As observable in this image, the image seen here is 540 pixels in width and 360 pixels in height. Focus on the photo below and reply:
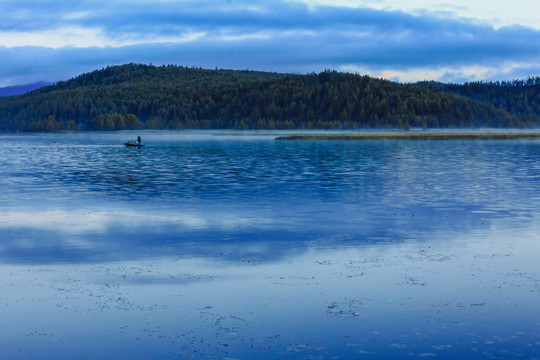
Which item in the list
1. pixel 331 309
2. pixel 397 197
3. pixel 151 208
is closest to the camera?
pixel 331 309

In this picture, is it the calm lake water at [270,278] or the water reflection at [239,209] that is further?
the water reflection at [239,209]

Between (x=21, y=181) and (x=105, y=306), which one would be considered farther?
(x=21, y=181)

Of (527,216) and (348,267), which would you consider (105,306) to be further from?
(527,216)

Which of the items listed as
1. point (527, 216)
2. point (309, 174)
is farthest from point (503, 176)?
point (527, 216)

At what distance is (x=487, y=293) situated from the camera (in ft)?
39.2

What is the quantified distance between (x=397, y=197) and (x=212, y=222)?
991 cm

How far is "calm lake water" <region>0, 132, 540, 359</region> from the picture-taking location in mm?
9578

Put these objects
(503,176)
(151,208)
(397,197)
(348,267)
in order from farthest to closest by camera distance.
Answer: (503,176) < (397,197) < (151,208) < (348,267)

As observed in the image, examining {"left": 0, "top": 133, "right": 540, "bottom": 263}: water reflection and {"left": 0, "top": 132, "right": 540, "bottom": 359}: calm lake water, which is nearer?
{"left": 0, "top": 132, "right": 540, "bottom": 359}: calm lake water

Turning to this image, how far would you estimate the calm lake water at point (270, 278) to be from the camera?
31.4 feet

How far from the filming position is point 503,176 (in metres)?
39.0

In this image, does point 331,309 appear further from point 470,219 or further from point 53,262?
point 470,219

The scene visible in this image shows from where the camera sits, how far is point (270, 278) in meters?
13.1

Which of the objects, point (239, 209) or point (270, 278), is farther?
point (239, 209)
